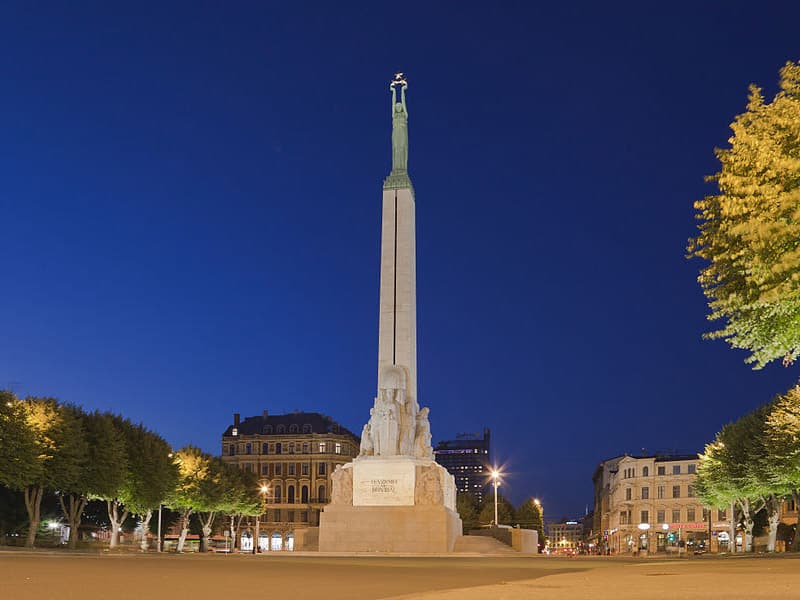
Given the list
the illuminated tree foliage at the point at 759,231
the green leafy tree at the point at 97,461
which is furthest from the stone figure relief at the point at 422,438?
the illuminated tree foliage at the point at 759,231

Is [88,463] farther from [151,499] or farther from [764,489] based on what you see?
[764,489]

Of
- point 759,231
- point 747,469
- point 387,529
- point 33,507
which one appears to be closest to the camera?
point 759,231

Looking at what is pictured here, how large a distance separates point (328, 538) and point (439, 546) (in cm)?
625

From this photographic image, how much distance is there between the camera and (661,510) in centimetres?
12650

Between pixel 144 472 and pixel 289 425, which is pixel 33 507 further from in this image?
pixel 289 425

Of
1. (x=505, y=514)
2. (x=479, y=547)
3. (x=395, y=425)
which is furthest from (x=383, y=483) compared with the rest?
(x=505, y=514)

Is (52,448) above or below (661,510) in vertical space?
above

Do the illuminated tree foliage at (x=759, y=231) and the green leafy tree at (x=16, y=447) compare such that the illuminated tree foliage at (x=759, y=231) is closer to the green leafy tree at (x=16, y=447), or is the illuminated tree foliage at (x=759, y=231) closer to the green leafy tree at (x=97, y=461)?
the green leafy tree at (x=16, y=447)

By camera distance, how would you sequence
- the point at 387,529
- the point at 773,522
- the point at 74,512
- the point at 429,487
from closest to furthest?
the point at 387,529 → the point at 429,487 → the point at 74,512 → the point at 773,522

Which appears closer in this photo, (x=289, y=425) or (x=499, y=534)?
(x=499, y=534)

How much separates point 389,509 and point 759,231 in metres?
35.7

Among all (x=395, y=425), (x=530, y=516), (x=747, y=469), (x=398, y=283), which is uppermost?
(x=398, y=283)

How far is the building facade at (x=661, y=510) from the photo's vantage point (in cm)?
12012

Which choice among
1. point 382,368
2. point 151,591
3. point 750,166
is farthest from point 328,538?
point 750,166
